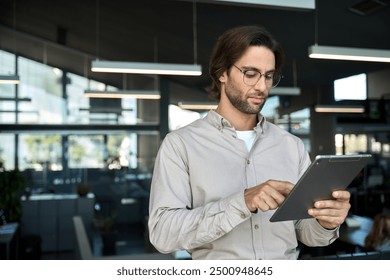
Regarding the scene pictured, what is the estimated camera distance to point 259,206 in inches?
44.8

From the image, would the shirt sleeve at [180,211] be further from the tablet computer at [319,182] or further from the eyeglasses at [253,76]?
the eyeglasses at [253,76]

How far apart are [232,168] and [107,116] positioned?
28.7 ft

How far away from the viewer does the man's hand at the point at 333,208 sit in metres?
1.17

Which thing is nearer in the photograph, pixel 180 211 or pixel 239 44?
pixel 180 211

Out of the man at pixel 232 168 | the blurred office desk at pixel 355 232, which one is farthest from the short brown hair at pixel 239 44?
the blurred office desk at pixel 355 232

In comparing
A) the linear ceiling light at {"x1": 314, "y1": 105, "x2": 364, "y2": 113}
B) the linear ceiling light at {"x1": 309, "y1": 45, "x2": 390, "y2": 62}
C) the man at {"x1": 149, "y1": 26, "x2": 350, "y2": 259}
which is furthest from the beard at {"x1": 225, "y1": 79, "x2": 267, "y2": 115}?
the linear ceiling light at {"x1": 314, "y1": 105, "x2": 364, "y2": 113}

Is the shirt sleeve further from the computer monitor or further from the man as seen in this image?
the computer monitor

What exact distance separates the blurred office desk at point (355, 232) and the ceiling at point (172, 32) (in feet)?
6.81

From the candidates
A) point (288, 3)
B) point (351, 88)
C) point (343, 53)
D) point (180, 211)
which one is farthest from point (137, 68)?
point (351, 88)

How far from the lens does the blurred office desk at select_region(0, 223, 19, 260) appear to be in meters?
5.50

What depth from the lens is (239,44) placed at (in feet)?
4.53

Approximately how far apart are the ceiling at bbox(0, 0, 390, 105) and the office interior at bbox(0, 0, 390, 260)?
0.12 feet

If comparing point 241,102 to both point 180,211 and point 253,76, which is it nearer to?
point 253,76

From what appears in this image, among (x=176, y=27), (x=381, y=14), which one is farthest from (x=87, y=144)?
(x=381, y=14)
